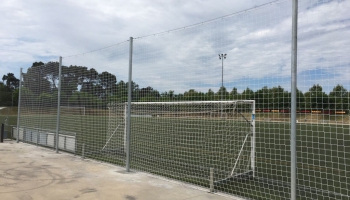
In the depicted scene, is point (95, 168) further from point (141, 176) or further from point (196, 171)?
point (196, 171)

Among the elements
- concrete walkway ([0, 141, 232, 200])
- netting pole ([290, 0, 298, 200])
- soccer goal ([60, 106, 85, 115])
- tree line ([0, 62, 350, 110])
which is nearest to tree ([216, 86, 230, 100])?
tree line ([0, 62, 350, 110])

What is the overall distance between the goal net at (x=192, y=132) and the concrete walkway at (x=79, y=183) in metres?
1.10

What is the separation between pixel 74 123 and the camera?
10586 mm

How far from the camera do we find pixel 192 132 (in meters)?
8.66

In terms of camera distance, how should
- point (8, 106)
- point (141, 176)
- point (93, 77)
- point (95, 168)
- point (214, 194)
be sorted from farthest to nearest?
point (8, 106)
point (93, 77)
point (95, 168)
point (141, 176)
point (214, 194)

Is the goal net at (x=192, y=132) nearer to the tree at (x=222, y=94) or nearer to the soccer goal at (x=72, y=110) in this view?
the tree at (x=222, y=94)

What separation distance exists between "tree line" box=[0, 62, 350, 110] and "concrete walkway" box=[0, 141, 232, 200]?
1989 mm

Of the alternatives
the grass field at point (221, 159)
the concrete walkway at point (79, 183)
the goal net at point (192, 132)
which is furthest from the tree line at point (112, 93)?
the concrete walkway at point (79, 183)

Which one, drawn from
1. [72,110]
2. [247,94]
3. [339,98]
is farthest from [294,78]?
[72,110]

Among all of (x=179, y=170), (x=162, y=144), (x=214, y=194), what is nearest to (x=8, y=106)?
(x=162, y=144)

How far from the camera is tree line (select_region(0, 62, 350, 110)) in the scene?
4.55m

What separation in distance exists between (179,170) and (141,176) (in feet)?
5.19

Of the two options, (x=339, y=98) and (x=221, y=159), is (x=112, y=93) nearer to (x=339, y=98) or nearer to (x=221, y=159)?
(x=221, y=159)

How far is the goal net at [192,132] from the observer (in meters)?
7.42
